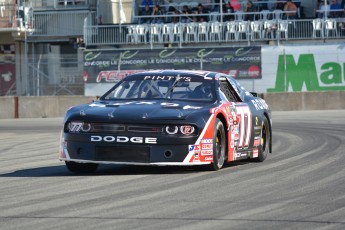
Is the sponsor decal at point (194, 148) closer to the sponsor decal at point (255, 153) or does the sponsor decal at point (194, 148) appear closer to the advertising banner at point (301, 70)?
the sponsor decal at point (255, 153)

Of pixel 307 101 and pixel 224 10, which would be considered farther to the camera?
pixel 224 10

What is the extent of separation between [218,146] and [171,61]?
25155 millimetres

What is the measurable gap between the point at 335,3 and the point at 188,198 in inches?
1200

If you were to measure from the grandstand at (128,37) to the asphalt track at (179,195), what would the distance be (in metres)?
21.4

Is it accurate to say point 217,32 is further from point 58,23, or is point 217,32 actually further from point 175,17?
point 58,23

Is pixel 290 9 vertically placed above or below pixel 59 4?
below

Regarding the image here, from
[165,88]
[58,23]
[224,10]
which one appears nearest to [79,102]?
[224,10]

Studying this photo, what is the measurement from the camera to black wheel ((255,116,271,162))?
1287cm

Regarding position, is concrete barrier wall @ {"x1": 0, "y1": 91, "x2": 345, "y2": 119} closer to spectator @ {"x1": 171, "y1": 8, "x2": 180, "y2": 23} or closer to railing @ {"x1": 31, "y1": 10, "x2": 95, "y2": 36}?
spectator @ {"x1": 171, "y1": 8, "x2": 180, "y2": 23}

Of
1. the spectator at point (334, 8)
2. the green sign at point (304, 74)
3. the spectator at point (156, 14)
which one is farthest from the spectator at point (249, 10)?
the green sign at point (304, 74)

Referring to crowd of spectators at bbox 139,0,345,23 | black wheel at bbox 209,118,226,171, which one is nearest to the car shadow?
black wheel at bbox 209,118,226,171

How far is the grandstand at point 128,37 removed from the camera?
3550cm

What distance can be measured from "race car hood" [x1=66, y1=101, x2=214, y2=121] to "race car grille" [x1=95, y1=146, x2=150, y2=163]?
0.34m

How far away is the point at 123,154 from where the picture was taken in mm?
10500
